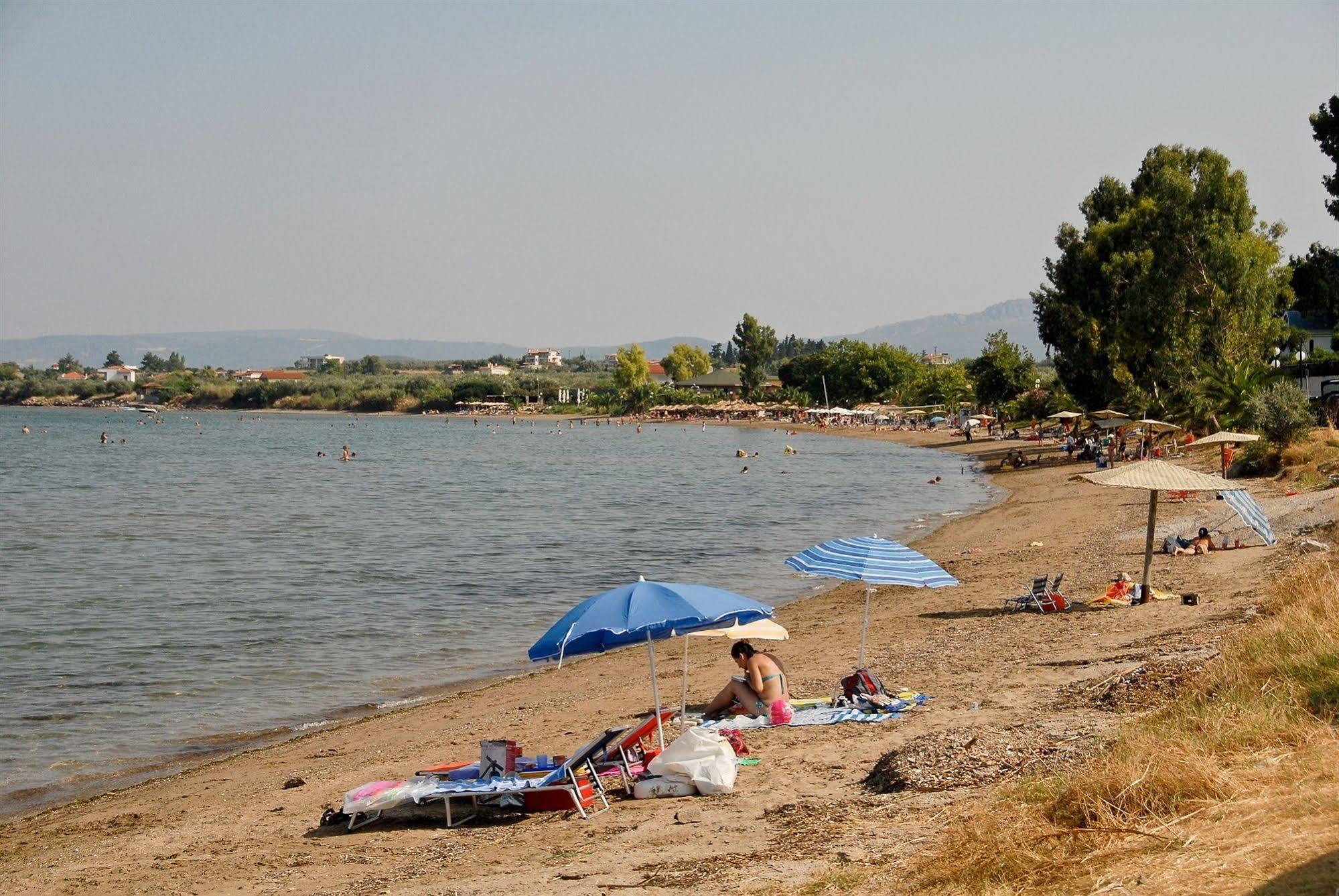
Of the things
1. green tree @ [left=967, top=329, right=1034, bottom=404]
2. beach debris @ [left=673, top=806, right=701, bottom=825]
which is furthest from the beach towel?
green tree @ [left=967, top=329, right=1034, bottom=404]

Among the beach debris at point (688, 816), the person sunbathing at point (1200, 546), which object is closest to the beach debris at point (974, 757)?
the beach debris at point (688, 816)

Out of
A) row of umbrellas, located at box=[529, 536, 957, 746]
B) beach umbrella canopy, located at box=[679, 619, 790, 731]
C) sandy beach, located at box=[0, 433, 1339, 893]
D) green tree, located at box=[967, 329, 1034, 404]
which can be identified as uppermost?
green tree, located at box=[967, 329, 1034, 404]

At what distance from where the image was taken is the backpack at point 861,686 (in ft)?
36.0

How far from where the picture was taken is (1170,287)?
43.8 m

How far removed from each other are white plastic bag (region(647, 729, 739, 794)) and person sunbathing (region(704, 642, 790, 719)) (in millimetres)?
1881

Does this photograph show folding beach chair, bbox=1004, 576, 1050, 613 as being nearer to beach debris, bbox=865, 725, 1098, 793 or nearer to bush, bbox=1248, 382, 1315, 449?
beach debris, bbox=865, 725, 1098, 793

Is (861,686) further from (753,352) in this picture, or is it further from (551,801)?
(753,352)

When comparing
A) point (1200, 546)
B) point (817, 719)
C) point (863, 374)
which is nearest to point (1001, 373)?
point (863, 374)

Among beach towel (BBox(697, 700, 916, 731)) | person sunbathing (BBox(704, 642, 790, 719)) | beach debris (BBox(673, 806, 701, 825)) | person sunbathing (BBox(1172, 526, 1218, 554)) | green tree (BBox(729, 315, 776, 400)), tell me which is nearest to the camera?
beach debris (BBox(673, 806, 701, 825))

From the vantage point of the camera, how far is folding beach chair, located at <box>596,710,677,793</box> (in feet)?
30.8

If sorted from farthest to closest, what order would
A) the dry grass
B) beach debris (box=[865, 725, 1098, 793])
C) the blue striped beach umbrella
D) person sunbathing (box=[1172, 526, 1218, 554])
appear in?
person sunbathing (box=[1172, 526, 1218, 554]) → the blue striped beach umbrella → beach debris (box=[865, 725, 1098, 793]) → the dry grass

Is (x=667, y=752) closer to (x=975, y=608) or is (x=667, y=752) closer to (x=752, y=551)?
(x=975, y=608)

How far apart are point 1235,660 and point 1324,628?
645mm

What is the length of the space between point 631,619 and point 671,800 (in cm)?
140
